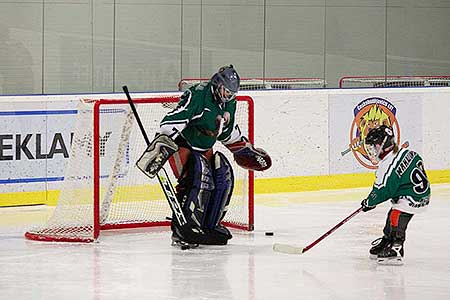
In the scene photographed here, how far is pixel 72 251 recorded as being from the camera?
23.7ft

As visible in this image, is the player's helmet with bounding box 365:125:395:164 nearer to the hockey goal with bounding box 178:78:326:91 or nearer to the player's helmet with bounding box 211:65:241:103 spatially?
the player's helmet with bounding box 211:65:241:103

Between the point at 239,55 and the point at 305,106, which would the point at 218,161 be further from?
the point at 239,55

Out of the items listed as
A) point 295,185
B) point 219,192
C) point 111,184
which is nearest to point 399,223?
point 219,192

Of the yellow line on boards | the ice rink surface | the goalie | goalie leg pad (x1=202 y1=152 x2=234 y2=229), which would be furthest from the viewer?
the yellow line on boards

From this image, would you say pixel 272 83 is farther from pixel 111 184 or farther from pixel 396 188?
pixel 396 188

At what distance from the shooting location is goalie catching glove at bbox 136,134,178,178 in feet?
23.2

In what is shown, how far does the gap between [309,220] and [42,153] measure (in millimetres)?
2042

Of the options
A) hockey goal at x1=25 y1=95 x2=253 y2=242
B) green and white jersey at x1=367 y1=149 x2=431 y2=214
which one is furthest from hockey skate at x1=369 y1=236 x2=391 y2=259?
hockey goal at x1=25 y1=95 x2=253 y2=242

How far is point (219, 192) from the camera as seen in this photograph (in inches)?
291

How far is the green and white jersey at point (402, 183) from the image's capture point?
6.61 metres

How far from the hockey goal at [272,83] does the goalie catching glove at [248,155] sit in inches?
186

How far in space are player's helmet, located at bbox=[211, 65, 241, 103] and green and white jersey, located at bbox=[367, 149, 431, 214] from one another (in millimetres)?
1045

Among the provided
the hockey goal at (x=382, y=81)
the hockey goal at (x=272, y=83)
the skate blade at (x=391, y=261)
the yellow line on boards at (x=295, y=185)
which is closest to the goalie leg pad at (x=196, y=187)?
the skate blade at (x=391, y=261)

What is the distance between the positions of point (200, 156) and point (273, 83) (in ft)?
20.0
